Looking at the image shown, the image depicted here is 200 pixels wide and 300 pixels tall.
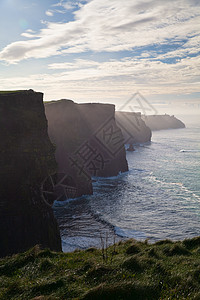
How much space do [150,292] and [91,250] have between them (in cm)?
823

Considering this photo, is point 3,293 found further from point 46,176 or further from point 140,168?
point 140,168

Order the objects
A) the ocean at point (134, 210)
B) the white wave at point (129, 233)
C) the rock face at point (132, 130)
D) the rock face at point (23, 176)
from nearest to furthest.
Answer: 1. the rock face at point (23, 176)
2. the white wave at point (129, 233)
3. the ocean at point (134, 210)
4. the rock face at point (132, 130)

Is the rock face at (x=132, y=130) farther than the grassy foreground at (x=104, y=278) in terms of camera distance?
Yes

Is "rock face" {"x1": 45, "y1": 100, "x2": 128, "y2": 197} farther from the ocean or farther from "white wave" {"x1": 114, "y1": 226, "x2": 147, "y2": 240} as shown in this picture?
"white wave" {"x1": 114, "y1": 226, "x2": 147, "y2": 240}

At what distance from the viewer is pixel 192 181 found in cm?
6334

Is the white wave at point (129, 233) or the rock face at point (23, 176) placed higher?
the rock face at point (23, 176)

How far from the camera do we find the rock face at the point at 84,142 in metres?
56.9

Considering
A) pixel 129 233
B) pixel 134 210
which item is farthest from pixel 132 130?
pixel 129 233

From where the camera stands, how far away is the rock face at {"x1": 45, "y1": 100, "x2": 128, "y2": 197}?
56.9 metres

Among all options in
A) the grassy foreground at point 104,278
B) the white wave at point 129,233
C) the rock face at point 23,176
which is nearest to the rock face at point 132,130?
the white wave at point 129,233

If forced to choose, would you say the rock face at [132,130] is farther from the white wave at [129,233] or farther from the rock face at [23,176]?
the rock face at [23,176]

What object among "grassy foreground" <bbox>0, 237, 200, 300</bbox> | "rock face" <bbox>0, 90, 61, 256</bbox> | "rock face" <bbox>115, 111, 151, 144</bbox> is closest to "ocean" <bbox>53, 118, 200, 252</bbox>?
"rock face" <bbox>0, 90, 61, 256</bbox>

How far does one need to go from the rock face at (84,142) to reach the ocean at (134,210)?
15.2 ft

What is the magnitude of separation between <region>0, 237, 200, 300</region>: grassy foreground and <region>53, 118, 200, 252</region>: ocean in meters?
8.79
